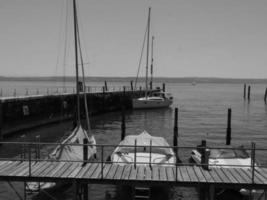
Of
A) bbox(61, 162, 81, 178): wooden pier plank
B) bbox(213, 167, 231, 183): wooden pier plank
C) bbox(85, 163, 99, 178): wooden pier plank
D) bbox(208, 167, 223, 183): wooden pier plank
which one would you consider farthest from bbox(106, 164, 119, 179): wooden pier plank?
bbox(213, 167, 231, 183): wooden pier plank

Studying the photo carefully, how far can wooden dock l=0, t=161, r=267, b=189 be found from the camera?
12.5 meters

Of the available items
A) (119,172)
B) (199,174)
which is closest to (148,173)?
(119,172)

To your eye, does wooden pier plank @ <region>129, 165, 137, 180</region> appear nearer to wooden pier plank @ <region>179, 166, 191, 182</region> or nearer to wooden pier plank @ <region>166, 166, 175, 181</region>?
wooden pier plank @ <region>166, 166, 175, 181</region>

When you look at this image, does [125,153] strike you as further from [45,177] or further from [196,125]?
[196,125]

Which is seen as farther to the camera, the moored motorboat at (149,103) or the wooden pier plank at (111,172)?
the moored motorboat at (149,103)

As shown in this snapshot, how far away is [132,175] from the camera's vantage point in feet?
42.8

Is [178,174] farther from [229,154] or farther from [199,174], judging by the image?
[229,154]

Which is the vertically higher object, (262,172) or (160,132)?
(262,172)

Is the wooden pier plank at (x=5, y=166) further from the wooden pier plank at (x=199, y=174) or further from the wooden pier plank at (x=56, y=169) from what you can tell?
the wooden pier plank at (x=199, y=174)

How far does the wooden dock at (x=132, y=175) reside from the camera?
40.9 feet

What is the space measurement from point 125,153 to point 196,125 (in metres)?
27.0

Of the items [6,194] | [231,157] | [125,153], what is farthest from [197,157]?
[6,194]

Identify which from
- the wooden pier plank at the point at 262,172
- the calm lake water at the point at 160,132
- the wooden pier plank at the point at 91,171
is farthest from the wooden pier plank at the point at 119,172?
the wooden pier plank at the point at 262,172

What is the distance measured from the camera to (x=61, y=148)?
19.2 metres
